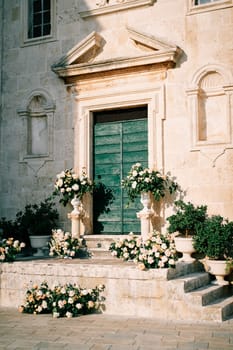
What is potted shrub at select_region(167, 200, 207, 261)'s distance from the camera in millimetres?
7492

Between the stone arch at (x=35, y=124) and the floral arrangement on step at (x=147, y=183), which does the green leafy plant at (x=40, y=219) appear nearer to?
the stone arch at (x=35, y=124)

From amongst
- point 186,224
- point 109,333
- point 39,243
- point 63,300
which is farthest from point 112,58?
point 109,333

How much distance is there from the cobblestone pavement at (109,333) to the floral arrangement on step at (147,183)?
2.56m

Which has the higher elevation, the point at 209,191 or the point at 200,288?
the point at 209,191

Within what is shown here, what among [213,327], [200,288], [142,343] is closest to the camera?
[142,343]

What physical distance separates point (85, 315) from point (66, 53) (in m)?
5.44

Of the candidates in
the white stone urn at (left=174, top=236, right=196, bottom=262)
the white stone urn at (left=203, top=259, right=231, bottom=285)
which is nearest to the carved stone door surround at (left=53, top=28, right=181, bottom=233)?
the white stone urn at (left=174, top=236, right=196, bottom=262)

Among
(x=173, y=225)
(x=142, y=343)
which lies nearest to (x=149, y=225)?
(x=173, y=225)

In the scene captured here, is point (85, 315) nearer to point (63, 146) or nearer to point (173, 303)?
point (173, 303)

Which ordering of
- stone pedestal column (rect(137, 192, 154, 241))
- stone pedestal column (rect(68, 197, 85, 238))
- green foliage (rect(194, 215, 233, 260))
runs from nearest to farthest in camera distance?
green foliage (rect(194, 215, 233, 260))
stone pedestal column (rect(137, 192, 154, 241))
stone pedestal column (rect(68, 197, 85, 238))

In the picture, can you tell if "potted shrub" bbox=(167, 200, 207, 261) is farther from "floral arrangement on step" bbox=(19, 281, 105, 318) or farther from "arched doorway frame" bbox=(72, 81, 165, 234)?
"floral arrangement on step" bbox=(19, 281, 105, 318)

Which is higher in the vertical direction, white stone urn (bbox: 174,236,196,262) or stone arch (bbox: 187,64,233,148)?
stone arch (bbox: 187,64,233,148)

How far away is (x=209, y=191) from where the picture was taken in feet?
26.1

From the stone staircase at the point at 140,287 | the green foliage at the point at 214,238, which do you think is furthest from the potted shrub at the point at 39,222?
the green foliage at the point at 214,238
